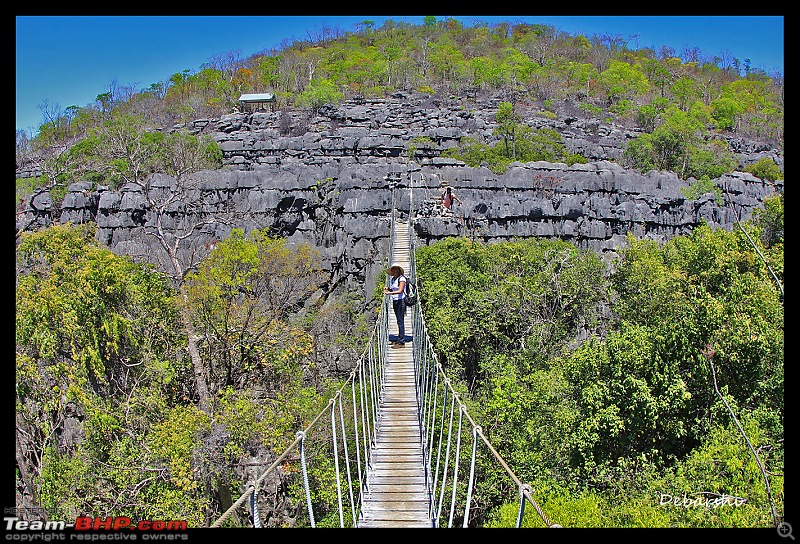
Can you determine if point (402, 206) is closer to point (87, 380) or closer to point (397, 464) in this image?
point (87, 380)

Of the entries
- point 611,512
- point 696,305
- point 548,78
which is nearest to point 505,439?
point 611,512

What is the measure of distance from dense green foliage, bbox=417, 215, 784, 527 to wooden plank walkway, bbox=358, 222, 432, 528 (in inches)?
102

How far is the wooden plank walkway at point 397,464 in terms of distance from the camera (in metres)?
4.08

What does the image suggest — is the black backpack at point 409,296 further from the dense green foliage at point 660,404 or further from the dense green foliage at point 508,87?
the dense green foliage at point 508,87

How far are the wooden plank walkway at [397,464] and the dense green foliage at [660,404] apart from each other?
8.51ft

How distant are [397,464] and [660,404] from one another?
158 inches

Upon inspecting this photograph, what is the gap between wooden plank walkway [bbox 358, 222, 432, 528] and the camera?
4.08 meters

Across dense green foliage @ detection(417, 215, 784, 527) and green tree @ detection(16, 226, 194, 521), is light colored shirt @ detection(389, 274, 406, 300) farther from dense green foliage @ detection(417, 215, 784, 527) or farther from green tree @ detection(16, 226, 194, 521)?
green tree @ detection(16, 226, 194, 521)

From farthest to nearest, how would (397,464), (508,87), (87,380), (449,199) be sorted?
(508,87), (449,199), (87,380), (397,464)

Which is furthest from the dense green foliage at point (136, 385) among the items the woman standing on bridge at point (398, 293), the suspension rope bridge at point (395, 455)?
the woman standing on bridge at point (398, 293)

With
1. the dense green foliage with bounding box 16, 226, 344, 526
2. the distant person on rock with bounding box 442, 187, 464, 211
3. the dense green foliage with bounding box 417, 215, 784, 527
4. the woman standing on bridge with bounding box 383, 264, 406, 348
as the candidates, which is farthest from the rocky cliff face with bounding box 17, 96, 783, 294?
the woman standing on bridge with bounding box 383, 264, 406, 348

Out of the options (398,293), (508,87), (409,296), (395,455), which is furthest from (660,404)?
(508,87)

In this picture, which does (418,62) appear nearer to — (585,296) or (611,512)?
(585,296)

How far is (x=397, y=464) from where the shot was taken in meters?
4.63
